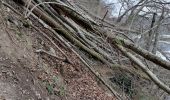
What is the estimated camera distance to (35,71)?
203 inches

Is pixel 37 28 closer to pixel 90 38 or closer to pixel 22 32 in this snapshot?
pixel 22 32

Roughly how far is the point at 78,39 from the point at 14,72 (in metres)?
1.94

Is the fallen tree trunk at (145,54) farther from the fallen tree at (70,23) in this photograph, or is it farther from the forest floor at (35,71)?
the forest floor at (35,71)

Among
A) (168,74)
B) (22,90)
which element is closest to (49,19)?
(22,90)

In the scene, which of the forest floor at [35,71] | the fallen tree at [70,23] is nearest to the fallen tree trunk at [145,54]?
the fallen tree at [70,23]

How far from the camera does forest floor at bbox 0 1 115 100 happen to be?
181 inches

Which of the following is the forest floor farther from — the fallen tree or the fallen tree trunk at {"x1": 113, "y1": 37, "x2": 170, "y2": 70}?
the fallen tree trunk at {"x1": 113, "y1": 37, "x2": 170, "y2": 70}

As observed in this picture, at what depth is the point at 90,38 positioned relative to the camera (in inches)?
259

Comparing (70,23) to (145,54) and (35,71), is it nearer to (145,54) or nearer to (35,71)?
(35,71)

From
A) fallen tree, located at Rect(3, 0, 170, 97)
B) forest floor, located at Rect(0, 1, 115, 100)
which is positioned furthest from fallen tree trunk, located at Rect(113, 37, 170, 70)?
forest floor, located at Rect(0, 1, 115, 100)

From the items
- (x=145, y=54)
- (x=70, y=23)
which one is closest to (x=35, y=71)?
(x=70, y=23)

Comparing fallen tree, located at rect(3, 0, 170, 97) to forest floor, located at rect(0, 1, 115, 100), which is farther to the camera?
fallen tree, located at rect(3, 0, 170, 97)

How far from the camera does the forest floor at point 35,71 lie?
4602mm

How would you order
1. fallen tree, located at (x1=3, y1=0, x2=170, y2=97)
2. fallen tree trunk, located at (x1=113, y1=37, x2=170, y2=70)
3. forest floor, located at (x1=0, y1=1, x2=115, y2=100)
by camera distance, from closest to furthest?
forest floor, located at (x1=0, y1=1, x2=115, y2=100) → fallen tree trunk, located at (x1=113, y1=37, x2=170, y2=70) → fallen tree, located at (x1=3, y1=0, x2=170, y2=97)
